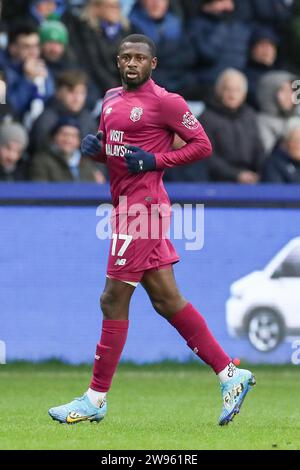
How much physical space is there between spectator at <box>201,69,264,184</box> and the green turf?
6.18ft

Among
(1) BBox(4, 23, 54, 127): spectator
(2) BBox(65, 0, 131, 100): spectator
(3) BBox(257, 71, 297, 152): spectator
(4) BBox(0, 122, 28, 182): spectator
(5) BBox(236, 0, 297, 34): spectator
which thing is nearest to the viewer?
(4) BBox(0, 122, 28, 182): spectator

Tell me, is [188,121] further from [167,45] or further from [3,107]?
[167,45]

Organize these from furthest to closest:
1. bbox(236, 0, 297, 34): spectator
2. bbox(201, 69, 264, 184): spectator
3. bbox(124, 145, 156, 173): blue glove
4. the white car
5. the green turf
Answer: bbox(236, 0, 297, 34): spectator
bbox(201, 69, 264, 184): spectator
the white car
bbox(124, 145, 156, 173): blue glove
the green turf

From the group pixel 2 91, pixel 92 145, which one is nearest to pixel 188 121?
pixel 92 145

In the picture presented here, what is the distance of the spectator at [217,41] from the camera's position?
12328mm

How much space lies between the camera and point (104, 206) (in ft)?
33.9

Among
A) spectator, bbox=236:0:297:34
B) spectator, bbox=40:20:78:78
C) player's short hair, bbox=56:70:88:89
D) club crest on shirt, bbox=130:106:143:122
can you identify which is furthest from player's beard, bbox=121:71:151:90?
spectator, bbox=236:0:297:34

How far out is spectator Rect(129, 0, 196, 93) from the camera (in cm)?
1220

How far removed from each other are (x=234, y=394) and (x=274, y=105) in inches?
223

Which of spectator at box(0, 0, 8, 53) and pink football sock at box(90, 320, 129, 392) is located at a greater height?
spectator at box(0, 0, 8, 53)

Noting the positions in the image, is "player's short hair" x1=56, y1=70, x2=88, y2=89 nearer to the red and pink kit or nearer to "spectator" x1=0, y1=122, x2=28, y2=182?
"spectator" x1=0, y1=122, x2=28, y2=182

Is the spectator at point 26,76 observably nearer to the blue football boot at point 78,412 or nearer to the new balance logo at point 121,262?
the new balance logo at point 121,262

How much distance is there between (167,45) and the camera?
12289mm
